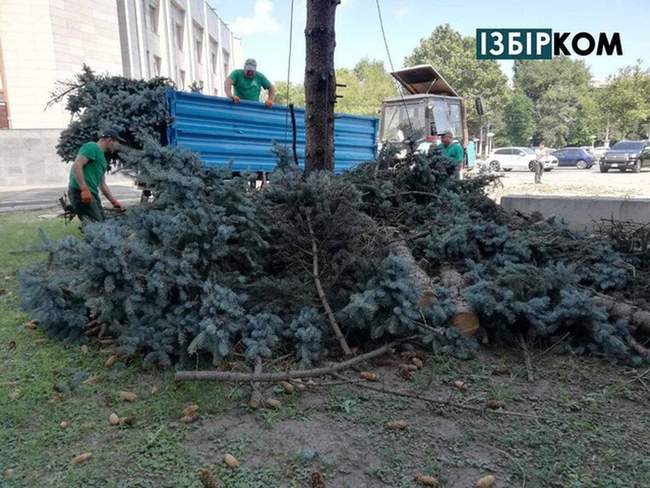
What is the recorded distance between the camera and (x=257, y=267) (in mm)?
3820

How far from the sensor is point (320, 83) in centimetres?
500

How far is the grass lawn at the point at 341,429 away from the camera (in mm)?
2266

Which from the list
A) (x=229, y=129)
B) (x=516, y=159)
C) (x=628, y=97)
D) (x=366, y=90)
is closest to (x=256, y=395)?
(x=229, y=129)

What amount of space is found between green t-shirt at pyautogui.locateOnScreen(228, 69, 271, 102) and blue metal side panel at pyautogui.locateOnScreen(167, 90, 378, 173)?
0.32 meters

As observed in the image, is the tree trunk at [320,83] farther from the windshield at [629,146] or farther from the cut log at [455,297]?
the windshield at [629,146]

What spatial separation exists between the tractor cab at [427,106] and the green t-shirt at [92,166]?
351 inches

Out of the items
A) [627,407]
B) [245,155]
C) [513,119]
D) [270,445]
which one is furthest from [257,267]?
[513,119]

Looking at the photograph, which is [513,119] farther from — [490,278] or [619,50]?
[490,278]

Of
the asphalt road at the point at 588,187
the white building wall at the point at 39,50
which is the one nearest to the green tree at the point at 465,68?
the asphalt road at the point at 588,187

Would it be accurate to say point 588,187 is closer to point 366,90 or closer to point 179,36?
point 179,36

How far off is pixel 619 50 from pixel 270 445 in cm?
956

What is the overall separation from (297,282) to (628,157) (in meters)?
27.7

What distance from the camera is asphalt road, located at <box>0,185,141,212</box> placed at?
1218cm

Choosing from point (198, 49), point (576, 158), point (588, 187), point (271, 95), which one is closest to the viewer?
point (271, 95)
